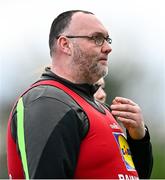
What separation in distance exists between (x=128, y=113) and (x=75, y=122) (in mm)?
449

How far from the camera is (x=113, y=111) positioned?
12.5 feet

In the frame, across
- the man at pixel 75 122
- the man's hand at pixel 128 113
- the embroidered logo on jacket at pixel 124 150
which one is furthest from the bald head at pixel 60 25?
the embroidered logo on jacket at pixel 124 150

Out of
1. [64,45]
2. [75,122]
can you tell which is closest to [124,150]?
[75,122]

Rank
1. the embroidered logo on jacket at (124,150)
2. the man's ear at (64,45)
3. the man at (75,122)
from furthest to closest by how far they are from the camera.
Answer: the man's ear at (64,45) → the embroidered logo on jacket at (124,150) → the man at (75,122)

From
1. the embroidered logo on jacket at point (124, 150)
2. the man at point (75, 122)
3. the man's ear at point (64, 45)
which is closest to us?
the man at point (75, 122)

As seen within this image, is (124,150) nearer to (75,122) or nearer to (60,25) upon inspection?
(75,122)

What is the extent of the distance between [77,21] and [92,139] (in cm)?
→ 75

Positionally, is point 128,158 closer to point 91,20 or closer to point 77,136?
point 77,136

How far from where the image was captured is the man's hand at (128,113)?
148 inches

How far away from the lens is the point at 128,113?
148 inches

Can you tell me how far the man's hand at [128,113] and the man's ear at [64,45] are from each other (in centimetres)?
37

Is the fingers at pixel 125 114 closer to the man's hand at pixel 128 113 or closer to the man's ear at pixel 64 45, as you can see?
the man's hand at pixel 128 113

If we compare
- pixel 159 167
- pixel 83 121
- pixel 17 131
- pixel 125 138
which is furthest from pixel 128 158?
pixel 159 167

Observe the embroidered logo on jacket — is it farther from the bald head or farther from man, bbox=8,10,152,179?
the bald head
